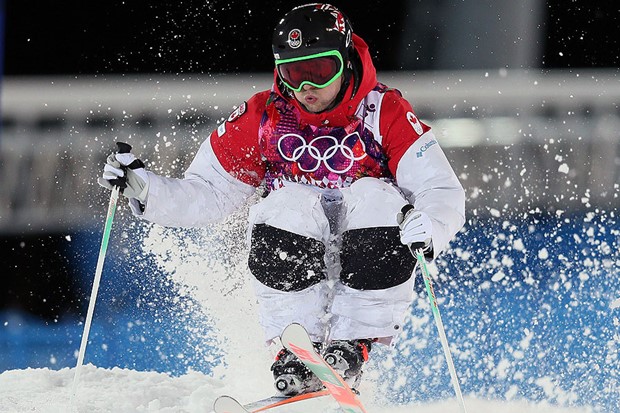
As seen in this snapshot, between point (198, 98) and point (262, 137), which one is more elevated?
point (198, 98)

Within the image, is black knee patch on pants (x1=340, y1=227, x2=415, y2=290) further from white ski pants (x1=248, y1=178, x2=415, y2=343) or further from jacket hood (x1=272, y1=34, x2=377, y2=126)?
jacket hood (x1=272, y1=34, x2=377, y2=126)

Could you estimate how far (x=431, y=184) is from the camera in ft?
10.2

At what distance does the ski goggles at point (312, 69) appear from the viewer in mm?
3043

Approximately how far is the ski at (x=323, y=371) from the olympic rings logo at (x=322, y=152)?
68 centimetres

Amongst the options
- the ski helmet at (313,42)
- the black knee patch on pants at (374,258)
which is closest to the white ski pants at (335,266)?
the black knee patch on pants at (374,258)

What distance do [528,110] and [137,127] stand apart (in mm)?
3327

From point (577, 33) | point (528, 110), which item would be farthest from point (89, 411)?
point (577, 33)

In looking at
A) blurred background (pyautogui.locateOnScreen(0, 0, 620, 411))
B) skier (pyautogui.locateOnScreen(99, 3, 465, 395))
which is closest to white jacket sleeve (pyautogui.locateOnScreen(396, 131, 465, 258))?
skier (pyautogui.locateOnScreen(99, 3, 465, 395))

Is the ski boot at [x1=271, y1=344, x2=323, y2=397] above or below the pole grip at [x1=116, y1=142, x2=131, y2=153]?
below

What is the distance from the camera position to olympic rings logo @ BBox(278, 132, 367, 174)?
3.19 m

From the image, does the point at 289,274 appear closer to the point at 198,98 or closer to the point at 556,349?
the point at 556,349

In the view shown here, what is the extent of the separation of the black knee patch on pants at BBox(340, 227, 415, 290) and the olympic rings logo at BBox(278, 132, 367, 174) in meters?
0.30

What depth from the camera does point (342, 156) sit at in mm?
3189

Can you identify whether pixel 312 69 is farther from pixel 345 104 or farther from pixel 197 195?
pixel 197 195
